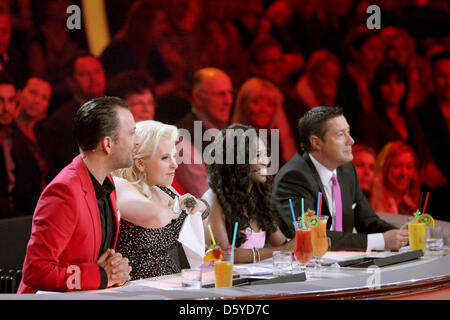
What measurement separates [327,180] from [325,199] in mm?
157

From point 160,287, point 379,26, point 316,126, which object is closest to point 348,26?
point 379,26

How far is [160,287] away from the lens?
2031 mm

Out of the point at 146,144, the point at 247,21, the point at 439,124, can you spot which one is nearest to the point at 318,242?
the point at 146,144

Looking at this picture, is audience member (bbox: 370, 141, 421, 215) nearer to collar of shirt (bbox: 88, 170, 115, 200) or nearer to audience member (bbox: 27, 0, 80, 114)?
audience member (bbox: 27, 0, 80, 114)

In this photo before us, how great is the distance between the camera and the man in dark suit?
326 cm

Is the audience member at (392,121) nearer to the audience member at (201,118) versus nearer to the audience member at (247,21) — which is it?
the audience member at (247,21)

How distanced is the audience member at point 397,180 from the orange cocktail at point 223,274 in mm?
4723

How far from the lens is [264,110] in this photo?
6.09m

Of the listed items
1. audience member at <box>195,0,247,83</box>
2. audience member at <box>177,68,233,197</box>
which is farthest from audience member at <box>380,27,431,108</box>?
audience member at <box>177,68,233,197</box>

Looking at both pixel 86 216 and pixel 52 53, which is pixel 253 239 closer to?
pixel 86 216

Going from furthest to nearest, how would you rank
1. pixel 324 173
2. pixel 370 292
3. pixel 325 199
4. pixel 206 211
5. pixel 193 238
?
pixel 324 173 < pixel 325 199 < pixel 206 211 < pixel 193 238 < pixel 370 292

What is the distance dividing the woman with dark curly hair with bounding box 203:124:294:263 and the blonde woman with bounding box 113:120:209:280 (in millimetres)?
210
